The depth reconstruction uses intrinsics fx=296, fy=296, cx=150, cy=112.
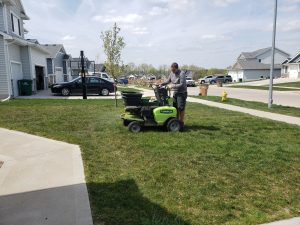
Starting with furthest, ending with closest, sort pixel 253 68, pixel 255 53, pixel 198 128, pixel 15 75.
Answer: pixel 255 53 < pixel 253 68 < pixel 15 75 < pixel 198 128

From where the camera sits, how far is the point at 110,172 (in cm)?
514

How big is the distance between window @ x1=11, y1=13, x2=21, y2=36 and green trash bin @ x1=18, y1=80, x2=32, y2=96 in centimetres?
450

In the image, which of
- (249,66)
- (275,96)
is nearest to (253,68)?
(249,66)

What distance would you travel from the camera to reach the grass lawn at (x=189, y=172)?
3.75 meters

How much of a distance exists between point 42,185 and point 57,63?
38.0 metres

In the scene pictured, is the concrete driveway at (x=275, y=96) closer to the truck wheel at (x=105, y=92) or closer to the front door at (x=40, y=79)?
the truck wheel at (x=105, y=92)

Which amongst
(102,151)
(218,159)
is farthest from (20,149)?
(218,159)

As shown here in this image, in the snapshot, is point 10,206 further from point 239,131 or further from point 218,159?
point 239,131

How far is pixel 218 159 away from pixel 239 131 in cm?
312

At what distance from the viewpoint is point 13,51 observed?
20734mm

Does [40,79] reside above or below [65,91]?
above

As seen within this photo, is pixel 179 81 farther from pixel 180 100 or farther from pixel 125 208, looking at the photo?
pixel 125 208

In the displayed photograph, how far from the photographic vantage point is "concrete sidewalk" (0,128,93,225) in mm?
3631

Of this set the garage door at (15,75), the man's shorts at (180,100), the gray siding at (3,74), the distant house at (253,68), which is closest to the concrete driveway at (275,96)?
the man's shorts at (180,100)
